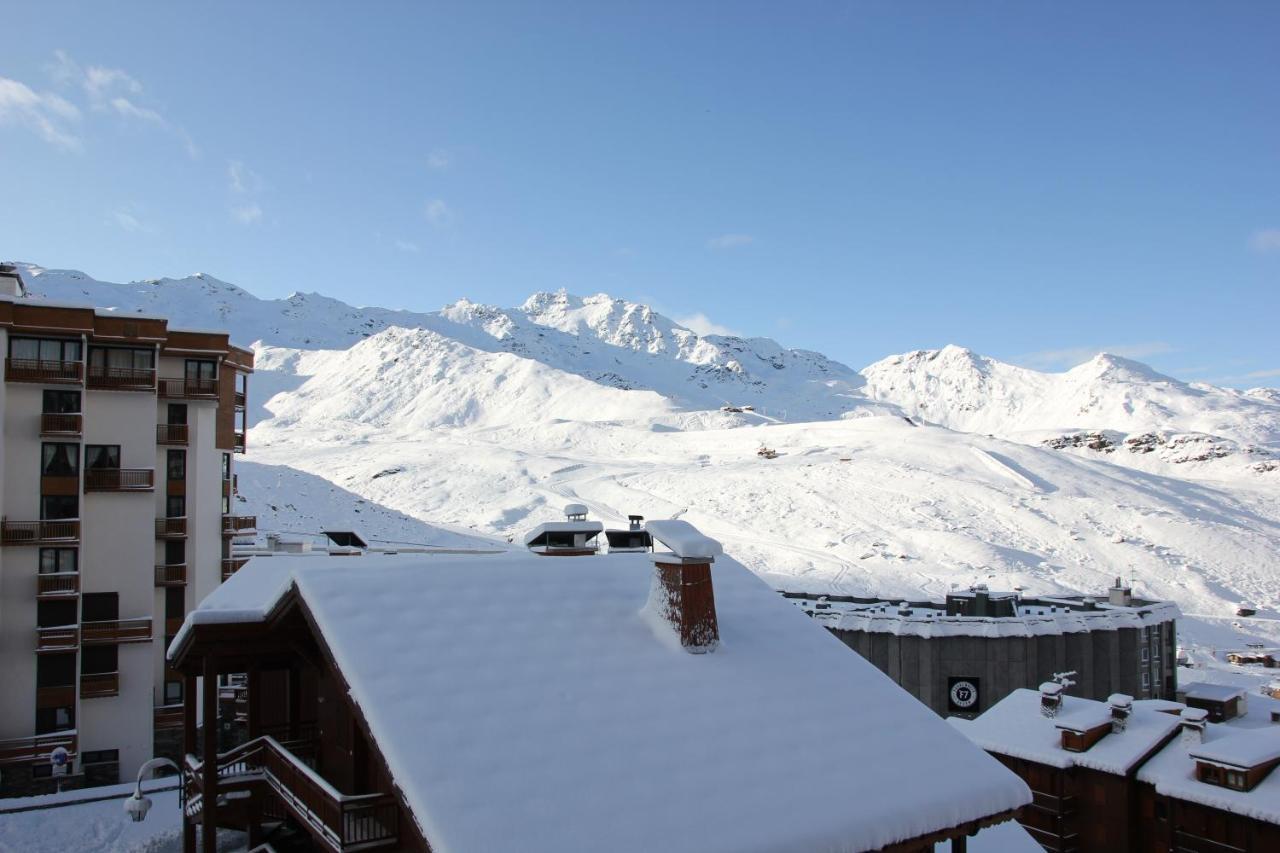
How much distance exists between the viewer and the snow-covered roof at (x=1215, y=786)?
1617cm

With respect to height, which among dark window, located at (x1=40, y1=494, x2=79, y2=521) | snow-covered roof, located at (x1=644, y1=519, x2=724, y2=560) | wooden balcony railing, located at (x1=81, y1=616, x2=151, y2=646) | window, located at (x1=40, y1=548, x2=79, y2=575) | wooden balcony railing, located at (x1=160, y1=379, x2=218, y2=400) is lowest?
wooden balcony railing, located at (x1=81, y1=616, x2=151, y2=646)

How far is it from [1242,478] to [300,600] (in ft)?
392

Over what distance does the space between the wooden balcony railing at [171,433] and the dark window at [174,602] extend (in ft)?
17.4

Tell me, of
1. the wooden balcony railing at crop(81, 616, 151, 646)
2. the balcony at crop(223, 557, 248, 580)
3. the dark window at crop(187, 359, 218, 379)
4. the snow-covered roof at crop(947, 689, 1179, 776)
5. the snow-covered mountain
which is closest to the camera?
the snow-covered roof at crop(947, 689, 1179, 776)

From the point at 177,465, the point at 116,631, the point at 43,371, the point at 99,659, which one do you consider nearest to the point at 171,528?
the point at 177,465

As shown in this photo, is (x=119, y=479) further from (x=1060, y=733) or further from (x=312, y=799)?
(x=1060, y=733)

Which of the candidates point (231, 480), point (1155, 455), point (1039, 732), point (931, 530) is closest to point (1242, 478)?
point (1155, 455)

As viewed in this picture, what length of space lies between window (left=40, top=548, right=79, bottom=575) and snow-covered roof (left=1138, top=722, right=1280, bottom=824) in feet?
101

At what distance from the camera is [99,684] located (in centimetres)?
2739

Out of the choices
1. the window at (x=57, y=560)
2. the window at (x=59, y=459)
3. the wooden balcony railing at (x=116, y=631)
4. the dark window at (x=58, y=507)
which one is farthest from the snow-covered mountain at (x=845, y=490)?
the window at (x=59, y=459)

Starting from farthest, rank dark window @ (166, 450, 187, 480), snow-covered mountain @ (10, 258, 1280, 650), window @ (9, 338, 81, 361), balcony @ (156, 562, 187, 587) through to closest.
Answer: snow-covered mountain @ (10, 258, 1280, 650) → dark window @ (166, 450, 187, 480) → balcony @ (156, 562, 187, 587) → window @ (9, 338, 81, 361)

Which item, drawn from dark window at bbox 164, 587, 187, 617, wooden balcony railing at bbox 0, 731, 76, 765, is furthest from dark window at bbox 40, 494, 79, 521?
wooden balcony railing at bbox 0, 731, 76, 765

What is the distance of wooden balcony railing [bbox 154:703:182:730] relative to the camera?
96.4 feet

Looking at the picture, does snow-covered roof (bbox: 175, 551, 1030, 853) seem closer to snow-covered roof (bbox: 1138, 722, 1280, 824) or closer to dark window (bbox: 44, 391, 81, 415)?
snow-covered roof (bbox: 1138, 722, 1280, 824)
